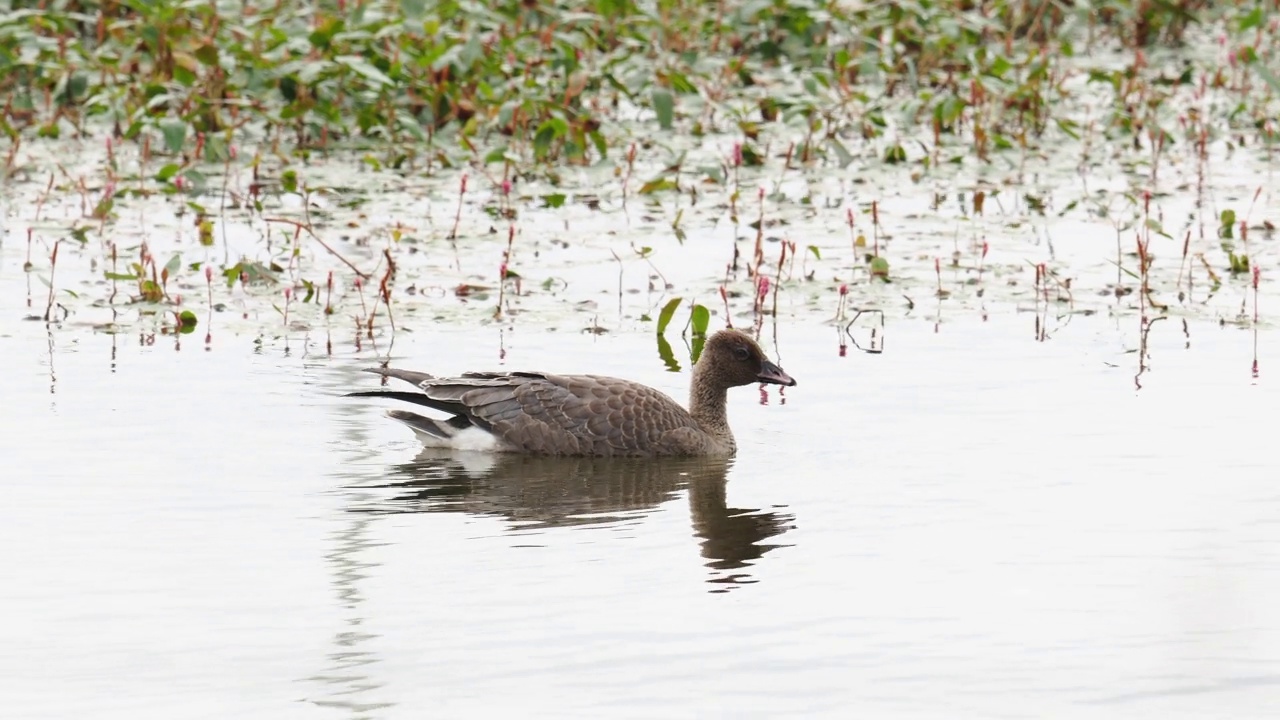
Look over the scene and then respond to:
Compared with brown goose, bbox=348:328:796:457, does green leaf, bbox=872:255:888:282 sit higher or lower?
higher

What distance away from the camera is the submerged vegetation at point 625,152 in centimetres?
1387

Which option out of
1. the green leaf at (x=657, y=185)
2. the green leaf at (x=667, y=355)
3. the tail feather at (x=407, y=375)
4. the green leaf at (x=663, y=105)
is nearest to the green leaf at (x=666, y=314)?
the green leaf at (x=667, y=355)

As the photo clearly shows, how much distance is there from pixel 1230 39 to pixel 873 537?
52.6 ft

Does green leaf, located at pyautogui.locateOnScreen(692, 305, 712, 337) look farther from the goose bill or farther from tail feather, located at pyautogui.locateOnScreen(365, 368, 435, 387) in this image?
tail feather, located at pyautogui.locateOnScreen(365, 368, 435, 387)

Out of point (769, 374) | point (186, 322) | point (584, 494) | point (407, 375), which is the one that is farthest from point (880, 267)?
point (584, 494)

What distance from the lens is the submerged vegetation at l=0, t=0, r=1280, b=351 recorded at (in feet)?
45.5

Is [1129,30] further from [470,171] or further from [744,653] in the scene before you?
[744,653]

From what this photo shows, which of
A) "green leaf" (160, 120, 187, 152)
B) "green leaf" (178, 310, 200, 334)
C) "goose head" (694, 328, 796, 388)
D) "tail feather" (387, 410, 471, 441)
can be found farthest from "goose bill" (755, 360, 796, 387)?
"green leaf" (160, 120, 187, 152)

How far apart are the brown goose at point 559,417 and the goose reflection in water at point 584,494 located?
7 centimetres

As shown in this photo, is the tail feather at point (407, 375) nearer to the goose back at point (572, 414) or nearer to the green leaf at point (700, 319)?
the goose back at point (572, 414)

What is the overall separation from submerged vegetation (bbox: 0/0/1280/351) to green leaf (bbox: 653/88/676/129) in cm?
3

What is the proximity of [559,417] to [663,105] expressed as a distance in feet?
24.2

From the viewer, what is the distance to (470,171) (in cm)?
1698

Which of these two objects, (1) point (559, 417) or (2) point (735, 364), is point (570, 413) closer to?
(1) point (559, 417)
